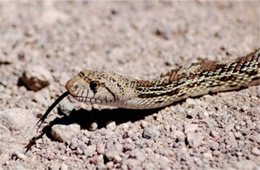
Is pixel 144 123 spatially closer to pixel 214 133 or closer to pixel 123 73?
pixel 214 133

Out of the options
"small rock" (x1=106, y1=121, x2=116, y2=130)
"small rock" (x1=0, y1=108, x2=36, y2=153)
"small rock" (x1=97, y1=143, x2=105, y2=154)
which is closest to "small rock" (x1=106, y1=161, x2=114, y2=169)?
"small rock" (x1=97, y1=143, x2=105, y2=154)

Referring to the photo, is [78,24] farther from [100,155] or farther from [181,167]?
[181,167]

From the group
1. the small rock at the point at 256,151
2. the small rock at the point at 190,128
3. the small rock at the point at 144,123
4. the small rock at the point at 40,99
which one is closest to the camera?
the small rock at the point at 256,151

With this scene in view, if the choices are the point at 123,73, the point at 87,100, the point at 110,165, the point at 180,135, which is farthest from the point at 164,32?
the point at 110,165

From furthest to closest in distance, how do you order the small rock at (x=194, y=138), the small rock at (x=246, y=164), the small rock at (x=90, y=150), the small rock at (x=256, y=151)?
1. the small rock at (x=90, y=150)
2. the small rock at (x=194, y=138)
3. the small rock at (x=256, y=151)
4. the small rock at (x=246, y=164)

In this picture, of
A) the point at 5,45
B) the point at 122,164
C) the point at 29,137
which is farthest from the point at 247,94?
the point at 5,45

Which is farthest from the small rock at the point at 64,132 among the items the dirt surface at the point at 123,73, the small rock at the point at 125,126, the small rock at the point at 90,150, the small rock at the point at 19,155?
the small rock at the point at 125,126

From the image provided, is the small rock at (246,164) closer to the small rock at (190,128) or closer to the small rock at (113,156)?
the small rock at (190,128)

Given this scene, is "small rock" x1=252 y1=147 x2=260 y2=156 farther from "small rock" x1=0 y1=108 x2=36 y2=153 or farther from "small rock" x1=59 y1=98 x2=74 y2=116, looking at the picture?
"small rock" x1=0 y1=108 x2=36 y2=153
